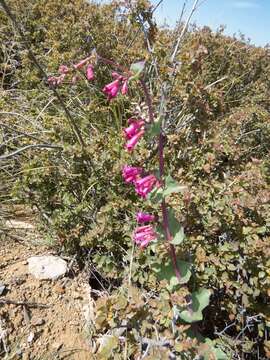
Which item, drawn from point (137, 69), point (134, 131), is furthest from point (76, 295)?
point (137, 69)

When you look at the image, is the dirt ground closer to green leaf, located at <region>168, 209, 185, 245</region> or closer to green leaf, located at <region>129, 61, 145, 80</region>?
green leaf, located at <region>168, 209, 185, 245</region>

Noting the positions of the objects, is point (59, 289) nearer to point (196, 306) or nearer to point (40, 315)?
point (40, 315)

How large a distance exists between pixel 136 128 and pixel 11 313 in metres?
1.09

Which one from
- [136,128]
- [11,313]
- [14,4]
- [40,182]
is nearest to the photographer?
[136,128]

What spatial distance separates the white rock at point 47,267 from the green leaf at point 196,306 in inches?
32.0

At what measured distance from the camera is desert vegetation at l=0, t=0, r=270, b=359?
1507 mm

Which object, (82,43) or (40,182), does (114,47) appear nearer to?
(82,43)

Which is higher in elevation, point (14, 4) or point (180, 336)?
point (14, 4)

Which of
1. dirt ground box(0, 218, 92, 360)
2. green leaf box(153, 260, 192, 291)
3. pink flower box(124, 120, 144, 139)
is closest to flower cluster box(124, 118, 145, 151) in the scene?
pink flower box(124, 120, 144, 139)

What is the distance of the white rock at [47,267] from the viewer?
2102 millimetres

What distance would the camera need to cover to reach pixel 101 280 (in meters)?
2.22

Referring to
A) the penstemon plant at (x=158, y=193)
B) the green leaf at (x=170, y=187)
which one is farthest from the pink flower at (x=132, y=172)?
the green leaf at (x=170, y=187)

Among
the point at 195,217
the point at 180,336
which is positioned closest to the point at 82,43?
the point at 195,217

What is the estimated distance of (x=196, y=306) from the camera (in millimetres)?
1572
